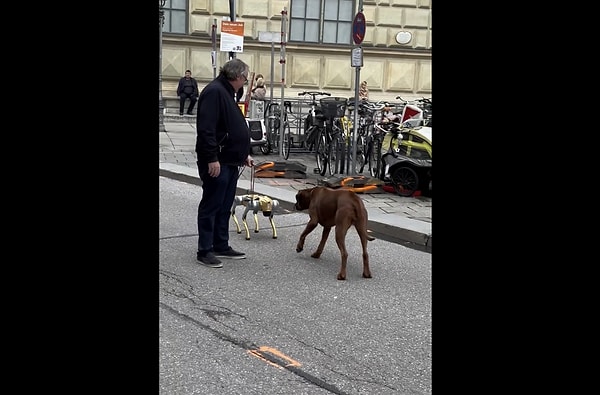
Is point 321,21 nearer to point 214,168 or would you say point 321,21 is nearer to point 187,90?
point 187,90

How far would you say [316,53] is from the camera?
24.9 metres

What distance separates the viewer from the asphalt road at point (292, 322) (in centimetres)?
379

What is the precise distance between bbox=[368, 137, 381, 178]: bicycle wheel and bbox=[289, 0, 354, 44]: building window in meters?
12.8

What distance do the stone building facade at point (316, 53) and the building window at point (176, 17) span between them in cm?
20

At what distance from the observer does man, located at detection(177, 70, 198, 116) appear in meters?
22.3

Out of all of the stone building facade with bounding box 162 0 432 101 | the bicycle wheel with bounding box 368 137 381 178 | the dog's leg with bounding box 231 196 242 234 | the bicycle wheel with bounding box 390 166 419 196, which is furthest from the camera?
the stone building facade with bounding box 162 0 432 101

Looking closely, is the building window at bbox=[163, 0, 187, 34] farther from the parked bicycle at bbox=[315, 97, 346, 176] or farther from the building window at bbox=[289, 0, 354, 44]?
the parked bicycle at bbox=[315, 97, 346, 176]

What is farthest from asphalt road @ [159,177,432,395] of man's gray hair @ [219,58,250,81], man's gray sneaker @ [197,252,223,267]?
man's gray hair @ [219,58,250,81]

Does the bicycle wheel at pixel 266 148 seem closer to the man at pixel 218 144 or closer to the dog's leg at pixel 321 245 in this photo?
the dog's leg at pixel 321 245

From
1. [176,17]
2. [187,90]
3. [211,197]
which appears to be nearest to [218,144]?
[211,197]
